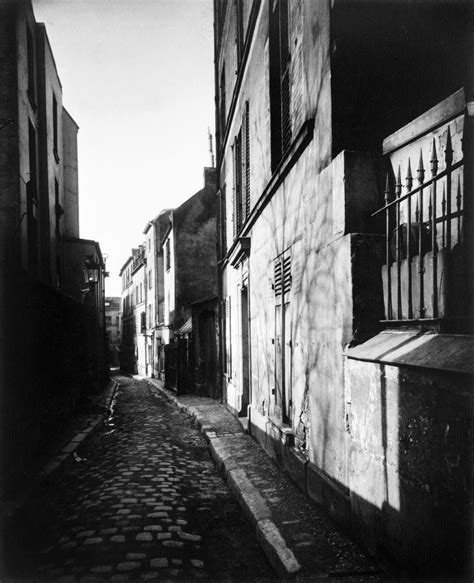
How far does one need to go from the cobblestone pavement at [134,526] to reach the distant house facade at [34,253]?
85 centimetres

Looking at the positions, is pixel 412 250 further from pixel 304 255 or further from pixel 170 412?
pixel 170 412

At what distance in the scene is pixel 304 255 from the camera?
5.66 m

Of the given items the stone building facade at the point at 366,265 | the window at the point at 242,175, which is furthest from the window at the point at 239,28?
the stone building facade at the point at 366,265

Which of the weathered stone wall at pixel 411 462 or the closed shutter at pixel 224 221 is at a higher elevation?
the closed shutter at pixel 224 221

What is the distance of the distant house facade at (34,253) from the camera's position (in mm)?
6727

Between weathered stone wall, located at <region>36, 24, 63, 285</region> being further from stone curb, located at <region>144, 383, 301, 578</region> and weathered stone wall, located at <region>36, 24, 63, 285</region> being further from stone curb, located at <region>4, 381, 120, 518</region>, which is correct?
stone curb, located at <region>144, 383, 301, 578</region>

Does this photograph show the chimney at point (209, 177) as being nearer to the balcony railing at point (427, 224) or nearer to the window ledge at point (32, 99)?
the window ledge at point (32, 99)

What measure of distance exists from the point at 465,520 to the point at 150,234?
3298 cm

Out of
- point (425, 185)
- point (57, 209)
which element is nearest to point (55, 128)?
point (57, 209)

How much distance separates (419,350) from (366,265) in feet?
3.82

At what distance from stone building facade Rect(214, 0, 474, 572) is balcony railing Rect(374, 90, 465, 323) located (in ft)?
0.06

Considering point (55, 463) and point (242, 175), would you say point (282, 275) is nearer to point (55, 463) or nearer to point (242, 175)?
point (55, 463)

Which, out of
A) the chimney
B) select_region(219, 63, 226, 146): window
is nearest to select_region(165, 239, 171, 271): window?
the chimney

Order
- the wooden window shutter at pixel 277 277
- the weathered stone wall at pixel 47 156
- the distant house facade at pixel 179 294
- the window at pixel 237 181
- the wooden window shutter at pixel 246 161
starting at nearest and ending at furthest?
the wooden window shutter at pixel 277 277 → the wooden window shutter at pixel 246 161 → the window at pixel 237 181 → the weathered stone wall at pixel 47 156 → the distant house facade at pixel 179 294
